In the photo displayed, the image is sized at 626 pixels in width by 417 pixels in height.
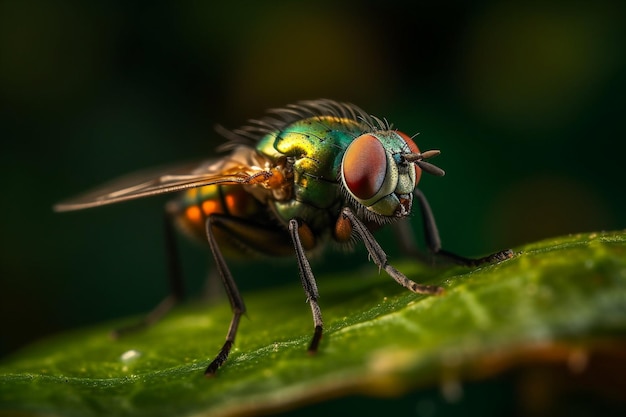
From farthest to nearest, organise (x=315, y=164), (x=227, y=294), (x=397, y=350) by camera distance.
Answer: (x=315, y=164) < (x=227, y=294) < (x=397, y=350)

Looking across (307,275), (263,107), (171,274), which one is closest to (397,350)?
(307,275)

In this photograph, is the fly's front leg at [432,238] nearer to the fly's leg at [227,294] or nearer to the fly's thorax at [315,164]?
the fly's thorax at [315,164]

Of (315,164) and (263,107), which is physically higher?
(263,107)

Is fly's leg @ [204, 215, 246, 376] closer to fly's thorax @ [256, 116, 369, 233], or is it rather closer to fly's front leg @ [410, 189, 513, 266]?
fly's thorax @ [256, 116, 369, 233]

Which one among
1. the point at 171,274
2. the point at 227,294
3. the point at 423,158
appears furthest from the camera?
the point at 171,274

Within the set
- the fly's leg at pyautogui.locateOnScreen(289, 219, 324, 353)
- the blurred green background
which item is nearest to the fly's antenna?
the fly's leg at pyautogui.locateOnScreen(289, 219, 324, 353)

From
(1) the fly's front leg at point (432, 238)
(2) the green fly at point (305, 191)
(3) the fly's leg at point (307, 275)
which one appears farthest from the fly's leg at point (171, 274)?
(1) the fly's front leg at point (432, 238)

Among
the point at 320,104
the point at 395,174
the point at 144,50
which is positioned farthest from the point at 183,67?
the point at 395,174

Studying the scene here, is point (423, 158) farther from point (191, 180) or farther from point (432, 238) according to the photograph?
point (191, 180)
